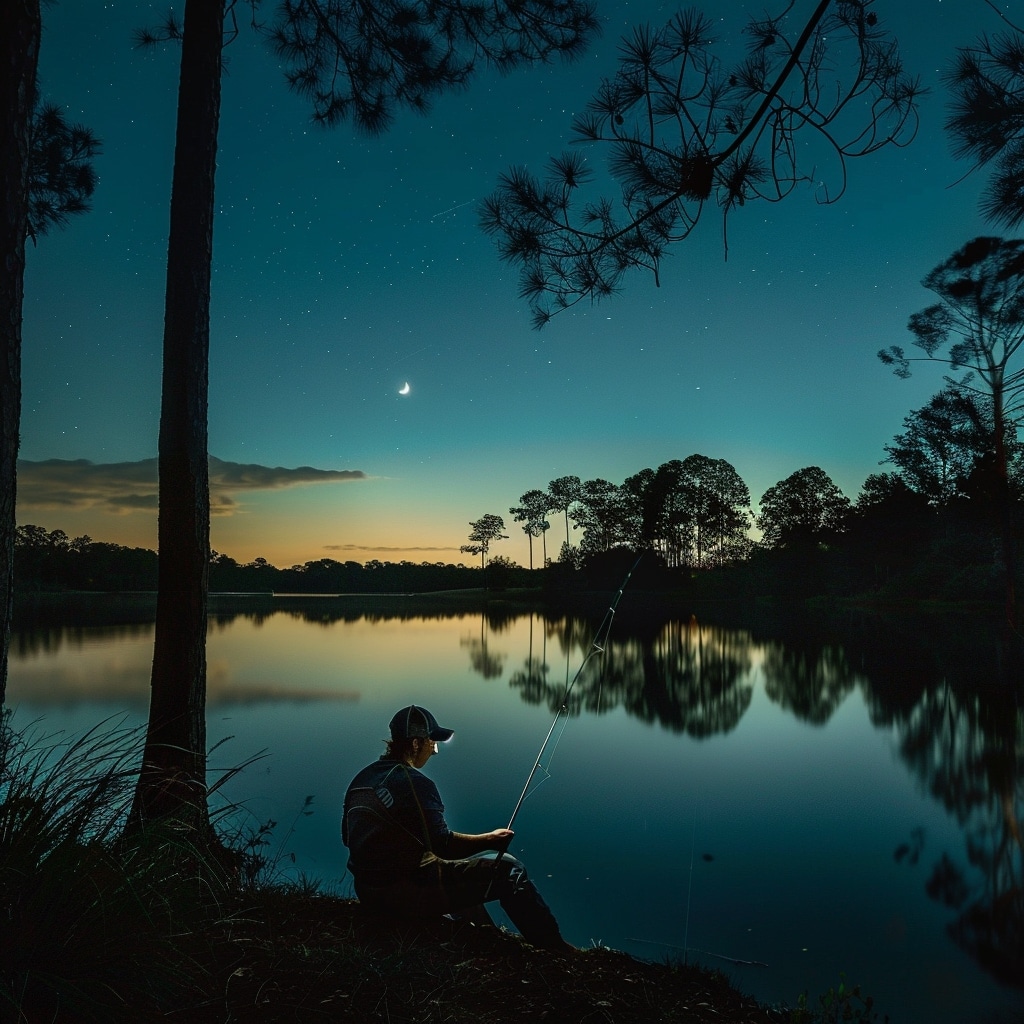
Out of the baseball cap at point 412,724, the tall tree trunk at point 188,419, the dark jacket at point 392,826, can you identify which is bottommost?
the dark jacket at point 392,826

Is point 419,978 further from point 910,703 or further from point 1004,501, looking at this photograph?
point 1004,501

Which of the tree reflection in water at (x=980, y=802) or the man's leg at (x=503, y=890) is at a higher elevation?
the man's leg at (x=503, y=890)

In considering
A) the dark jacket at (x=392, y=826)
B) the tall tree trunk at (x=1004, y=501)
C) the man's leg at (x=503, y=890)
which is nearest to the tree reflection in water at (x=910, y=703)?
the tall tree trunk at (x=1004, y=501)

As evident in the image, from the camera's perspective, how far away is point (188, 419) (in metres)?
4.60

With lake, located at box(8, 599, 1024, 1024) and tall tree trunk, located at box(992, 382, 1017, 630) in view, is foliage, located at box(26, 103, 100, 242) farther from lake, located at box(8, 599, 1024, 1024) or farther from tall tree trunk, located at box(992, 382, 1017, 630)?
tall tree trunk, located at box(992, 382, 1017, 630)

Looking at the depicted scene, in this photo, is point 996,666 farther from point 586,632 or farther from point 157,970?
point 157,970

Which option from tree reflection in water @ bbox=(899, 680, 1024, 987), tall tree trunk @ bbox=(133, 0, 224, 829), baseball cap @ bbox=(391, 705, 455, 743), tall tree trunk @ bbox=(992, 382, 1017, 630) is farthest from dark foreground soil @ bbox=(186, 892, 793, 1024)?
tall tree trunk @ bbox=(992, 382, 1017, 630)

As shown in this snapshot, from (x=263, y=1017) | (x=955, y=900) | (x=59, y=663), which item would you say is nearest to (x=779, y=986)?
(x=955, y=900)

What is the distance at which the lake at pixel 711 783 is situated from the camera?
5668 mm

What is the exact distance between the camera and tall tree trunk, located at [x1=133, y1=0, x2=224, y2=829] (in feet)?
14.5

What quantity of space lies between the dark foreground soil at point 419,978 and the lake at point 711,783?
1.65 metres

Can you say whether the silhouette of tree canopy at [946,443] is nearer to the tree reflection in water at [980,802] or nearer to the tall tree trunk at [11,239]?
the tree reflection in water at [980,802]

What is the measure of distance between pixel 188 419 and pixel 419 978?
3.48 meters

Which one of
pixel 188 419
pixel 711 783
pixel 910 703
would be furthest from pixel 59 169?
pixel 910 703
